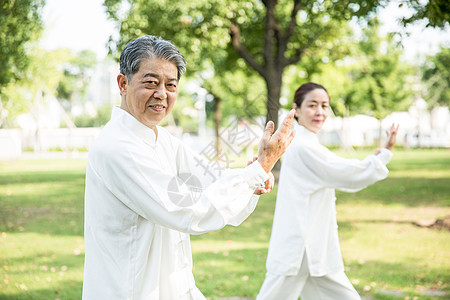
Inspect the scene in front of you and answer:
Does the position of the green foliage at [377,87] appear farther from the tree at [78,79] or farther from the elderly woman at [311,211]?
the tree at [78,79]

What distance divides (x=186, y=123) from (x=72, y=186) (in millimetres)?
62795

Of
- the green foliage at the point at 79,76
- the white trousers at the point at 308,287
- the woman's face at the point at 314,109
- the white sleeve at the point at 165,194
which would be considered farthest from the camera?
the green foliage at the point at 79,76

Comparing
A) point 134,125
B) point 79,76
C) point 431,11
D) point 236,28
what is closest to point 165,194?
point 134,125

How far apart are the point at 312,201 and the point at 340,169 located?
36 centimetres

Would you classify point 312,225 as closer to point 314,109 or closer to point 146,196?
point 314,109

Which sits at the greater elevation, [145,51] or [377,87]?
[377,87]

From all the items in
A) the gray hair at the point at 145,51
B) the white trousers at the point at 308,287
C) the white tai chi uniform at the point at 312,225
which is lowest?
the white trousers at the point at 308,287

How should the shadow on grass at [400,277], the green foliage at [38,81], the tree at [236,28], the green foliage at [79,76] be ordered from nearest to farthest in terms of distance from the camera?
the shadow on grass at [400,277], the tree at [236,28], the green foliage at [38,81], the green foliage at [79,76]

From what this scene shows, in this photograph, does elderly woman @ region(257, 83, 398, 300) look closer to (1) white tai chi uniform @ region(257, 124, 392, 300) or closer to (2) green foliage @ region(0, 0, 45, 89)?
(1) white tai chi uniform @ region(257, 124, 392, 300)

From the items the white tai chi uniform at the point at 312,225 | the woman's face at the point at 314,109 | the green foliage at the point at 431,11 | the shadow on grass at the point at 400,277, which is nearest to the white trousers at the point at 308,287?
the white tai chi uniform at the point at 312,225

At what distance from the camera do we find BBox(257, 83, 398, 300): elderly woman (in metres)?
3.86

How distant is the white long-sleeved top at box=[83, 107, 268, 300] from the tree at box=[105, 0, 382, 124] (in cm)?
1132

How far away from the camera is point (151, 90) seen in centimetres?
230

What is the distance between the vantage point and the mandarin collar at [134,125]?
91.0 inches
